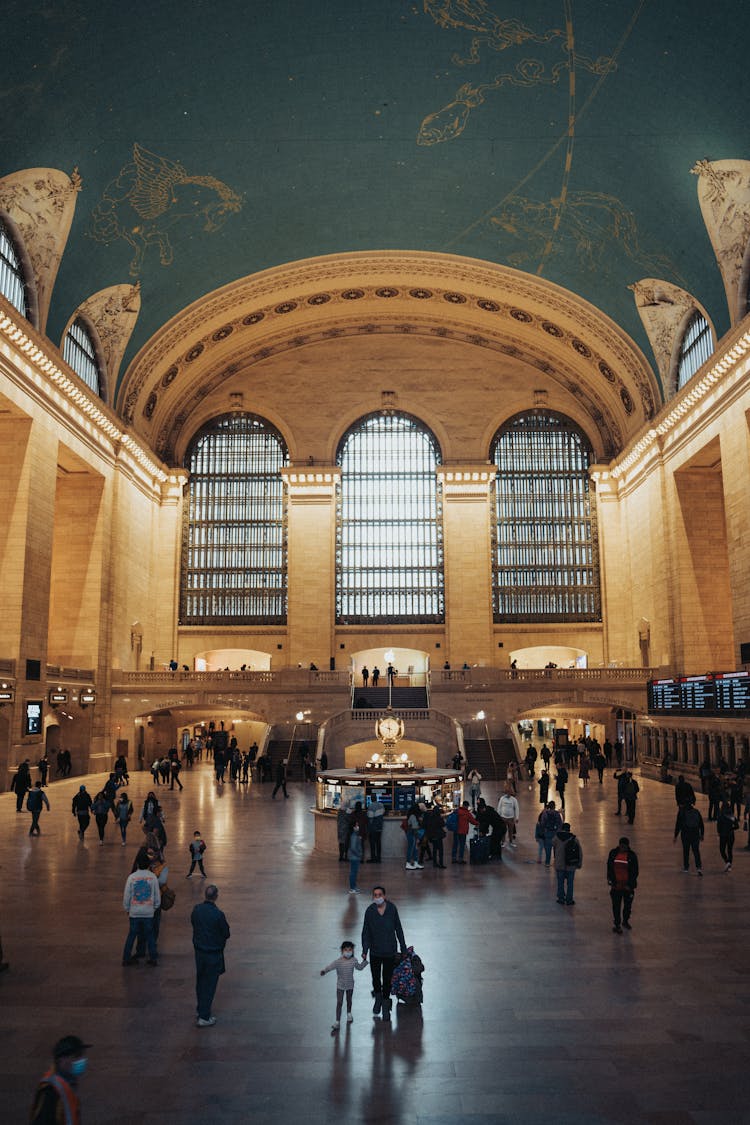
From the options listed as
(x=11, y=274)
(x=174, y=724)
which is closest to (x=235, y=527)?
(x=174, y=724)

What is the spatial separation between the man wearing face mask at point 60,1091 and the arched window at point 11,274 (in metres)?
20.4

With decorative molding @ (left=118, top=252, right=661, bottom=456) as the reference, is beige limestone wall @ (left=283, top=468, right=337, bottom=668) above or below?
below

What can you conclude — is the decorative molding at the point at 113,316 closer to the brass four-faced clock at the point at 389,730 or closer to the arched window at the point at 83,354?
the arched window at the point at 83,354

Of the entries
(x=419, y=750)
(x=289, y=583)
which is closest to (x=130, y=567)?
(x=289, y=583)

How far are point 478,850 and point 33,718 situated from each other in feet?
46.8

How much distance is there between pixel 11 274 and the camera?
2177cm

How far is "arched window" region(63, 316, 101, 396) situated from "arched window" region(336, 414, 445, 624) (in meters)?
11.0

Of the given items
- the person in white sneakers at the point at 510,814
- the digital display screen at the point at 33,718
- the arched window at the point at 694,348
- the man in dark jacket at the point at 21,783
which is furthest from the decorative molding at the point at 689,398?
the digital display screen at the point at 33,718

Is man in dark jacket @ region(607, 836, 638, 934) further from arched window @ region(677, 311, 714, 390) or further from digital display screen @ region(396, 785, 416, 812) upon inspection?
arched window @ region(677, 311, 714, 390)

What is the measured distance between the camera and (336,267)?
31.0 meters

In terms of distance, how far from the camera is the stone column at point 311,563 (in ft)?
112

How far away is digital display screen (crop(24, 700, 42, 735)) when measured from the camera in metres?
21.7

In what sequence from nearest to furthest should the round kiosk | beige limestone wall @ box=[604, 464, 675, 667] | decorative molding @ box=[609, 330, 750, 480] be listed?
1. the round kiosk
2. decorative molding @ box=[609, 330, 750, 480]
3. beige limestone wall @ box=[604, 464, 675, 667]

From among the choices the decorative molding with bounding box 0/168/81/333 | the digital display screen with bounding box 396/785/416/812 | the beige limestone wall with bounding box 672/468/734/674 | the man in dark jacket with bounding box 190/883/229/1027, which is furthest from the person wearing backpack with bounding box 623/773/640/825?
the decorative molding with bounding box 0/168/81/333
